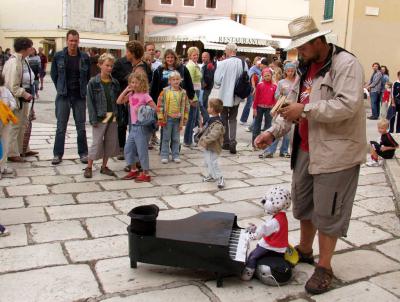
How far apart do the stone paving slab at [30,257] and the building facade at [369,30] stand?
16181mm

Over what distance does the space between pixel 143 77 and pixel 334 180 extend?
11.7ft

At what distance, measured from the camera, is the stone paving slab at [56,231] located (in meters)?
4.17

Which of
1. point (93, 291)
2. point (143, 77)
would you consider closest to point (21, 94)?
point (143, 77)

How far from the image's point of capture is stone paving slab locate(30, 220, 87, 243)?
4.17 meters

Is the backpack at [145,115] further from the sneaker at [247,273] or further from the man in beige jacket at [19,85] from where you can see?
the sneaker at [247,273]

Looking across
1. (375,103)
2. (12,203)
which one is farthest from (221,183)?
(375,103)

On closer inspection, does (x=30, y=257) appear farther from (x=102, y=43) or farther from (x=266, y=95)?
(x=102, y=43)

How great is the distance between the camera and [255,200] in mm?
5512

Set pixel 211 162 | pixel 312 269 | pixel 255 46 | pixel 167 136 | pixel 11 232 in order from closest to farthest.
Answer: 1. pixel 312 269
2. pixel 11 232
3. pixel 211 162
4. pixel 167 136
5. pixel 255 46

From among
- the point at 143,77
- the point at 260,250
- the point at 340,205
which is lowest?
the point at 260,250

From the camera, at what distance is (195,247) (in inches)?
128

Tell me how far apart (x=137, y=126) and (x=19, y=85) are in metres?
1.80

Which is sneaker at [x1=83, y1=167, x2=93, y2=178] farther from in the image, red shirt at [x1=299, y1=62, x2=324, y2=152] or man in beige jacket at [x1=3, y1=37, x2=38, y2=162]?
red shirt at [x1=299, y1=62, x2=324, y2=152]

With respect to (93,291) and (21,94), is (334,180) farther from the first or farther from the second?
(21,94)
